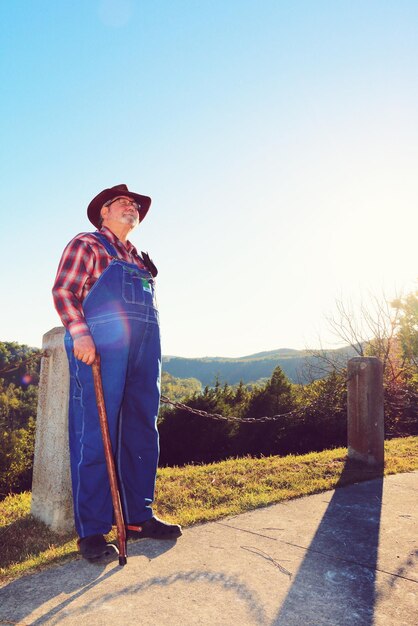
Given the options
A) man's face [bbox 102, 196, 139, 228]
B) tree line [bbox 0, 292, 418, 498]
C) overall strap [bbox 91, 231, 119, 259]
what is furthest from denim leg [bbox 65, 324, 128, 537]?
tree line [bbox 0, 292, 418, 498]

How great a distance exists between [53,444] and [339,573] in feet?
6.10

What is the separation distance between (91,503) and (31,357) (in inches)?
56.2

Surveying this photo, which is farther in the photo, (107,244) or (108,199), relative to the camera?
(108,199)

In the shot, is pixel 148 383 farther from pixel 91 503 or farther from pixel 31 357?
pixel 31 357

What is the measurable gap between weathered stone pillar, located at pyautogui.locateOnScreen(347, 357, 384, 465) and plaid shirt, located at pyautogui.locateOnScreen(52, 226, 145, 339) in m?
3.09

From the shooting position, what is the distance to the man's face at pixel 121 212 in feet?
9.44

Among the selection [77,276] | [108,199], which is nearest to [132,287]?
[77,276]

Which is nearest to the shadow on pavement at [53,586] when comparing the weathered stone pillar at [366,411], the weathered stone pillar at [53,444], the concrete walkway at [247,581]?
the concrete walkway at [247,581]

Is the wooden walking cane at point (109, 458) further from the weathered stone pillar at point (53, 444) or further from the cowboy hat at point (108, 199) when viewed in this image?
the cowboy hat at point (108, 199)

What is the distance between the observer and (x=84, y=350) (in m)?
2.35

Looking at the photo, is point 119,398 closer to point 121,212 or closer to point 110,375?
point 110,375

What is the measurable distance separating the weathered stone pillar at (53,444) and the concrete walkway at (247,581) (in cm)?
68

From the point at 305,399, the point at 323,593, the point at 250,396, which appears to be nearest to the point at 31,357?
the point at 323,593

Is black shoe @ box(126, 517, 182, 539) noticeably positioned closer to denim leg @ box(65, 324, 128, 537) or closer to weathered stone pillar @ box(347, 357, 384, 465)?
denim leg @ box(65, 324, 128, 537)
